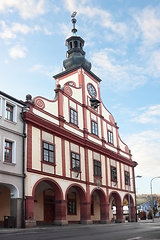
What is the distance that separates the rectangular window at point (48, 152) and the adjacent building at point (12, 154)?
2.75 metres

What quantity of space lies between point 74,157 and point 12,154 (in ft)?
28.0

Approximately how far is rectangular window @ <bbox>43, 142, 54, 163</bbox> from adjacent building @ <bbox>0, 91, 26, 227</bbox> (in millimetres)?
2754

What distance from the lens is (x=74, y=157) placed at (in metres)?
31.5

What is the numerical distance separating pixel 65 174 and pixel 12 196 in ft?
21.9

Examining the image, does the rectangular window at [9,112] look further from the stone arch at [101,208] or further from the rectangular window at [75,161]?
the stone arch at [101,208]

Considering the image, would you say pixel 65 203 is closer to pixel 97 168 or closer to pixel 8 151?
pixel 8 151

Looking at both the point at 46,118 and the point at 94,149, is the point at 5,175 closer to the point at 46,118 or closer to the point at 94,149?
the point at 46,118

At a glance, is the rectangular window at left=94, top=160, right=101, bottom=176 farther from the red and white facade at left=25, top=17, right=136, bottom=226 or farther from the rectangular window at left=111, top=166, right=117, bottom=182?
the rectangular window at left=111, top=166, right=117, bottom=182

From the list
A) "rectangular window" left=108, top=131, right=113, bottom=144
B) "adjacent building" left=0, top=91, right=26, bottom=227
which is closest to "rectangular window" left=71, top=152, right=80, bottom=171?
"adjacent building" left=0, top=91, right=26, bottom=227

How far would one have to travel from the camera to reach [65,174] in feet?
96.6

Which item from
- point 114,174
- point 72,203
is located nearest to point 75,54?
point 114,174

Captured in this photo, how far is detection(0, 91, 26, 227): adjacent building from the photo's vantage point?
23094 millimetres

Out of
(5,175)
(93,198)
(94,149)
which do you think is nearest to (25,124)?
(5,175)

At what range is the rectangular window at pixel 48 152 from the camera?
1082 inches
